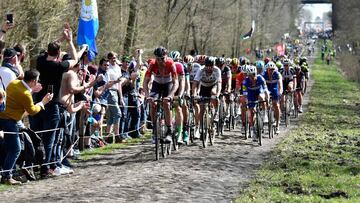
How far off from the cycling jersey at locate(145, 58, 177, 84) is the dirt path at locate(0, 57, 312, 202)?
162 cm

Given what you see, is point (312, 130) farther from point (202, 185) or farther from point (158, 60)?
point (202, 185)

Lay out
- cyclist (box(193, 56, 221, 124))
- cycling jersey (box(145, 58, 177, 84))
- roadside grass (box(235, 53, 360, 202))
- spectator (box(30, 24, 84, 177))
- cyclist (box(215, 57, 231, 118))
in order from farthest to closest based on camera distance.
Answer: cyclist (box(215, 57, 231, 118)) < cyclist (box(193, 56, 221, 124)) < cycling jersey (box(145, 58, 177, 84)) < spectator (box(30, 24, 84, 177)) < roadside grass (box(235, 53, 360, 202))

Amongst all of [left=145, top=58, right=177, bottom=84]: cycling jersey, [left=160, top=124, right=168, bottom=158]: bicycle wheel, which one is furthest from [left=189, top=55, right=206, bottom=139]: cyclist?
[left=160, top=124, right=168, bottom=158]: bicycle wheel

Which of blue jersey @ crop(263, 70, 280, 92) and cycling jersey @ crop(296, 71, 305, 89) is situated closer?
blue jersey @ crop(263, 70, 280, 92)

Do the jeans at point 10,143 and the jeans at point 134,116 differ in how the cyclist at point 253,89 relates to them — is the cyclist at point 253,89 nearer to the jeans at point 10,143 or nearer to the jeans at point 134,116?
the jeans at point 134,116

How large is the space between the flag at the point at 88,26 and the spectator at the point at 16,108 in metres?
4.80

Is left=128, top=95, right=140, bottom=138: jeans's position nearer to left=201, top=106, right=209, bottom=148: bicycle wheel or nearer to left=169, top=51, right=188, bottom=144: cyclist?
left=201, top=106, right=209, bottom=148: bicycle wheel

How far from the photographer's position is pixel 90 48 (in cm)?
1636

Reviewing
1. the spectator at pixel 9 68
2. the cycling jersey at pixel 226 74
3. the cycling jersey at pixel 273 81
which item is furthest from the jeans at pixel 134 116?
the spectator at pixel 9 68

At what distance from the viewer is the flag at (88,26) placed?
16328 millimetres

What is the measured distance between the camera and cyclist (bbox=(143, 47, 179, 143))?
15.0 m

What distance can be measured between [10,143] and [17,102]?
67 cm

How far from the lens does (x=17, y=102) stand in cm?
1152

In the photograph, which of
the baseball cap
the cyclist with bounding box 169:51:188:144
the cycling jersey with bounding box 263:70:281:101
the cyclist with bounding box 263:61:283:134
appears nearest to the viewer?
the baseball cap
